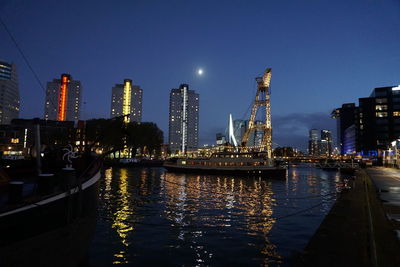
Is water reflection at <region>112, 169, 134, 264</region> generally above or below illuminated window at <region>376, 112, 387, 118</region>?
below

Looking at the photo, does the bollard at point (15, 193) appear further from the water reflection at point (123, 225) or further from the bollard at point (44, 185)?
the water reflection at point (123, 225)

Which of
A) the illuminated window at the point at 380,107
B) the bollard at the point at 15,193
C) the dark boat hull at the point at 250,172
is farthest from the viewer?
the illuminated window at the point at 380,107

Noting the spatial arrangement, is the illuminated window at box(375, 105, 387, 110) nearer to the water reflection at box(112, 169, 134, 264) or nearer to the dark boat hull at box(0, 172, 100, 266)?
the water reflection at box(112, 169, 134, 264)

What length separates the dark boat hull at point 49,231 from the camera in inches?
252

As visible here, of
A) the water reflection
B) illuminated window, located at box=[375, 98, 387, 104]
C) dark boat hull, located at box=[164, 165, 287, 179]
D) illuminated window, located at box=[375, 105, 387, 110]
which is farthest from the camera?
illuminated window, located at box=[375, 98, 387, 104]

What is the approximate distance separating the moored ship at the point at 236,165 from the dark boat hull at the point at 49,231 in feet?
169

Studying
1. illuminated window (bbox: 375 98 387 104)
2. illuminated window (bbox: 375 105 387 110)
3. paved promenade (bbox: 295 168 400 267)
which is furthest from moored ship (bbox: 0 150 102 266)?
illuminated window (bbox: 375 98 387 104)

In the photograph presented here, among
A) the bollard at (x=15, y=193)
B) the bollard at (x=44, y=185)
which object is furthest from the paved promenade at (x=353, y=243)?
the bollard at (x=15, y=193)

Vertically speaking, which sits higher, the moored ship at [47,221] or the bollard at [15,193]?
the bollard at [15,193]

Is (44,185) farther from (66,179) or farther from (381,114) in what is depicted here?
(381,114)

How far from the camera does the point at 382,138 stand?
5595 inches

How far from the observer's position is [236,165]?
6406 centimetres

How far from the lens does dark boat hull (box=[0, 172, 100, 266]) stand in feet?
21.0

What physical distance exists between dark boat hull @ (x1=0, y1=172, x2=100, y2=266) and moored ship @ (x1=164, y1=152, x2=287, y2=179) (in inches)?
2027
